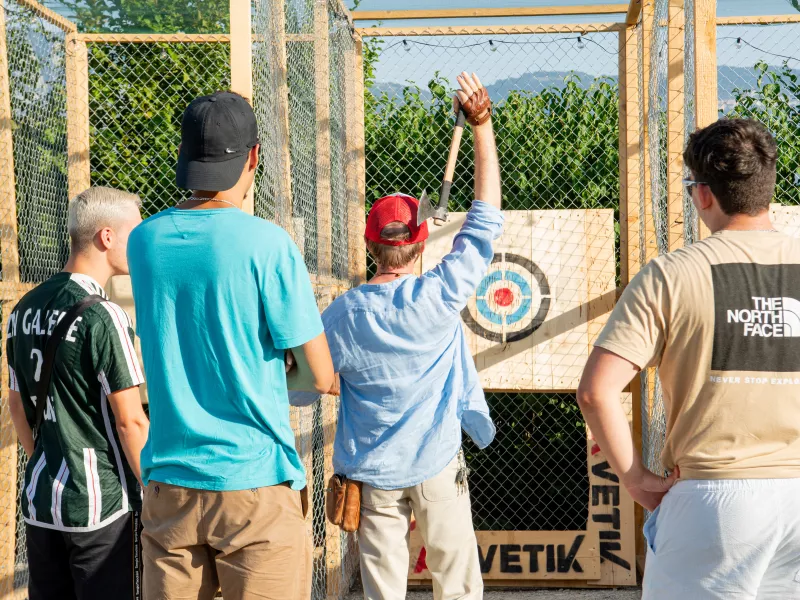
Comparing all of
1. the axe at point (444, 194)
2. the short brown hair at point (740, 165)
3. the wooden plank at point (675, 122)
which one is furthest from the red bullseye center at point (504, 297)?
the short brown hair at point (740, 165)

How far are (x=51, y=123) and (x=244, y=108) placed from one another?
3.18 m

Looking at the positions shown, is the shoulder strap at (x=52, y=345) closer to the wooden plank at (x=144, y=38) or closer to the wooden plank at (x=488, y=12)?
the wooden plank at (x=144, y=38)

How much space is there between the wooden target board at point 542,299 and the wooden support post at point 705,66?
194cm

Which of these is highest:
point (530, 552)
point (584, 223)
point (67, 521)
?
point (584, 223)

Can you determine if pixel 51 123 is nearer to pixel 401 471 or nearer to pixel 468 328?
pixel 468 328

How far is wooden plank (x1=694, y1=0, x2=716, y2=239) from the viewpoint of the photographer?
2852 mm

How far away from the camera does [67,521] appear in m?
2.30

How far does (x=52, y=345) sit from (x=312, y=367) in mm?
833

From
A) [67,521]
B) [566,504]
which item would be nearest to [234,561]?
[67,521]

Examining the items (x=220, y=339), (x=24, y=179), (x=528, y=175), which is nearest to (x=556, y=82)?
(x=528, y=175)

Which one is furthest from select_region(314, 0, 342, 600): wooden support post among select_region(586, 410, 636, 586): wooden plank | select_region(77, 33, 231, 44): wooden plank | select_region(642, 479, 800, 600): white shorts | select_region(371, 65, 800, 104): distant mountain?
select_region(642, 479, 800, 600): white shorts

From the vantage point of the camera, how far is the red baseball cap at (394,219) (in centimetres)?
274

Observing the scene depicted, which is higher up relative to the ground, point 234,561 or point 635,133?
point 635,133

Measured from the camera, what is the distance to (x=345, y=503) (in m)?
2.75
